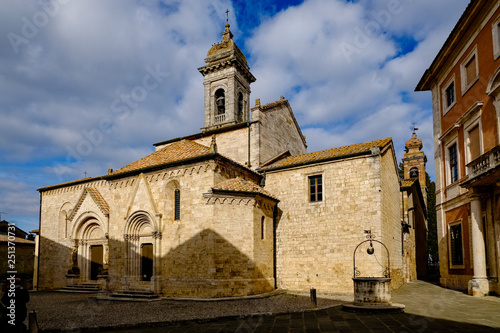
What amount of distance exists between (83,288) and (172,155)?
10.1 m

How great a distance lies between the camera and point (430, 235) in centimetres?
4344

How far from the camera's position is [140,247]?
19.3 metres

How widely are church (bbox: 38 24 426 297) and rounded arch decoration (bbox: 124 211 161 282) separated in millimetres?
53

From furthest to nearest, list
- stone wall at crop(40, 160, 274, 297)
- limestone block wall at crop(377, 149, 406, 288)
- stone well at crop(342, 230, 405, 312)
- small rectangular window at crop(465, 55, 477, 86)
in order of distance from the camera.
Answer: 1. limestone block wall at crop(377, 149, 406, 288)
2. small rectangular window at crop(465, 55, 477, 86)
3. stone wall at crop(40, 160, 274, 297)
4. stone well at crop(342, 230, 405, 312)

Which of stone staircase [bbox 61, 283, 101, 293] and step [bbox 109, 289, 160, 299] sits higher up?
step [bbox 109, 289, 160, 299]

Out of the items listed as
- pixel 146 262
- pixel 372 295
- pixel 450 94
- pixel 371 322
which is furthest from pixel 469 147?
pixel 146 262

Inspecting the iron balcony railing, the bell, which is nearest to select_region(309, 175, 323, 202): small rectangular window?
the iron balcony railing

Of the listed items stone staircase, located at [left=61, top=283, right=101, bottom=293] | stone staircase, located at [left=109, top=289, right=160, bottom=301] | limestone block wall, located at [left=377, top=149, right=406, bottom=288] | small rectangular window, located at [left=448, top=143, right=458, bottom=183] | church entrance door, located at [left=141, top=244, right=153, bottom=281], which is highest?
small rectangular window, located at [left=448, top=143, right=458, bottom=183]

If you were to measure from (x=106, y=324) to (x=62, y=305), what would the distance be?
6.71 meters

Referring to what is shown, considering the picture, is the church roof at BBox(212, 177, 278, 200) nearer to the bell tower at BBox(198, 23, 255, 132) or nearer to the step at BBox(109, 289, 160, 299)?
the step at BBox(109, 289, 160, 299)

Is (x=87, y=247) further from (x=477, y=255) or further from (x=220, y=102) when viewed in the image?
(x=477, y=255)

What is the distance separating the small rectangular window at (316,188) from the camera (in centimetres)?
1931

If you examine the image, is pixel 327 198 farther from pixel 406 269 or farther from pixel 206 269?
pixel 406 269

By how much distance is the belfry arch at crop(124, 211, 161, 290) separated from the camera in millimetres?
18375
